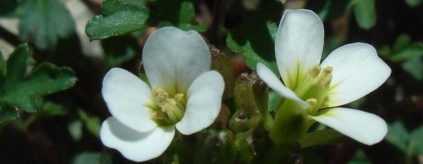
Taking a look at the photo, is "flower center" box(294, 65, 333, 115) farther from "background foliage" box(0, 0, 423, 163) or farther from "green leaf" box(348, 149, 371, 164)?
"green leaf" box(348, 149, 371, 164)

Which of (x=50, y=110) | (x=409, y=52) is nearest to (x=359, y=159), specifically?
(x=409, y=52)

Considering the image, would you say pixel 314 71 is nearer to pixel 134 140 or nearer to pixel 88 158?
pixel 134 140

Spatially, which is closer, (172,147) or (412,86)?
(172,147)

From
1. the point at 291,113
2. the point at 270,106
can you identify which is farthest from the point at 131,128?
the point at 270,106

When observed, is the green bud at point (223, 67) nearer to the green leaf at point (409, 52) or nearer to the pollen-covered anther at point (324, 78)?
the pollen-covered anther at point (324, 78)

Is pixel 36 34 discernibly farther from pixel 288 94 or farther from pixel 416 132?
pixel 416 132

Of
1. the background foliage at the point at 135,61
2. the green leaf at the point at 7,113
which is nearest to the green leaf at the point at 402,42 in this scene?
the background foliage at the point at 135,61

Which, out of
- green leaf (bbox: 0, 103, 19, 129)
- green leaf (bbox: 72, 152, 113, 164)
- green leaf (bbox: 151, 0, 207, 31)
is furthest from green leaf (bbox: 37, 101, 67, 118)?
green leaf (bbox: 151, 0, 207, 31)
